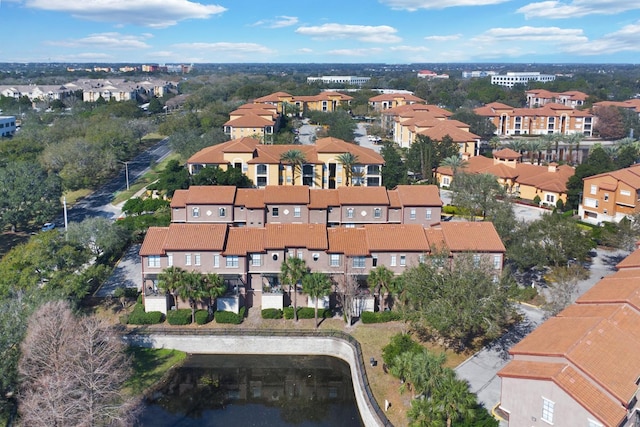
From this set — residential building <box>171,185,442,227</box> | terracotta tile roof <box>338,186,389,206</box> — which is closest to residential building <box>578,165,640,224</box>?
residential building <box>171,185,442,227</box>

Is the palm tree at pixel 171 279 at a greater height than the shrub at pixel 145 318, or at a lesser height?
greater

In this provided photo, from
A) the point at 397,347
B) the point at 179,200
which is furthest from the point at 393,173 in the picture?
the point at 397,347

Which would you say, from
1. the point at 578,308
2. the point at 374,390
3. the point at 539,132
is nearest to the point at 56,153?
the point at 374,390

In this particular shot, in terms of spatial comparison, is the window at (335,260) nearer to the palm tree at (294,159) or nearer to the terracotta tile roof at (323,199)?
the terracotta tile roof at (323,199)

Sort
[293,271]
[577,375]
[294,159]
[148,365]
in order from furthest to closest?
[294,159] → [293,271] → [148,365] → [577,375]

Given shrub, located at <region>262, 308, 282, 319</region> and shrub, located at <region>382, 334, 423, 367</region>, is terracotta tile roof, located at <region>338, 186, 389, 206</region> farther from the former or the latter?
shrub, located at <region>382, 334, 423, 367</region>

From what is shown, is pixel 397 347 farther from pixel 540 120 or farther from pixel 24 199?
pixel 540 120

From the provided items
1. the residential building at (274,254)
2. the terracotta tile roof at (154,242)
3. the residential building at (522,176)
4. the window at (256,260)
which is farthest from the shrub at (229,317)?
the residential building at (522,176)

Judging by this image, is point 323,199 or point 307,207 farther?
point 323,199
